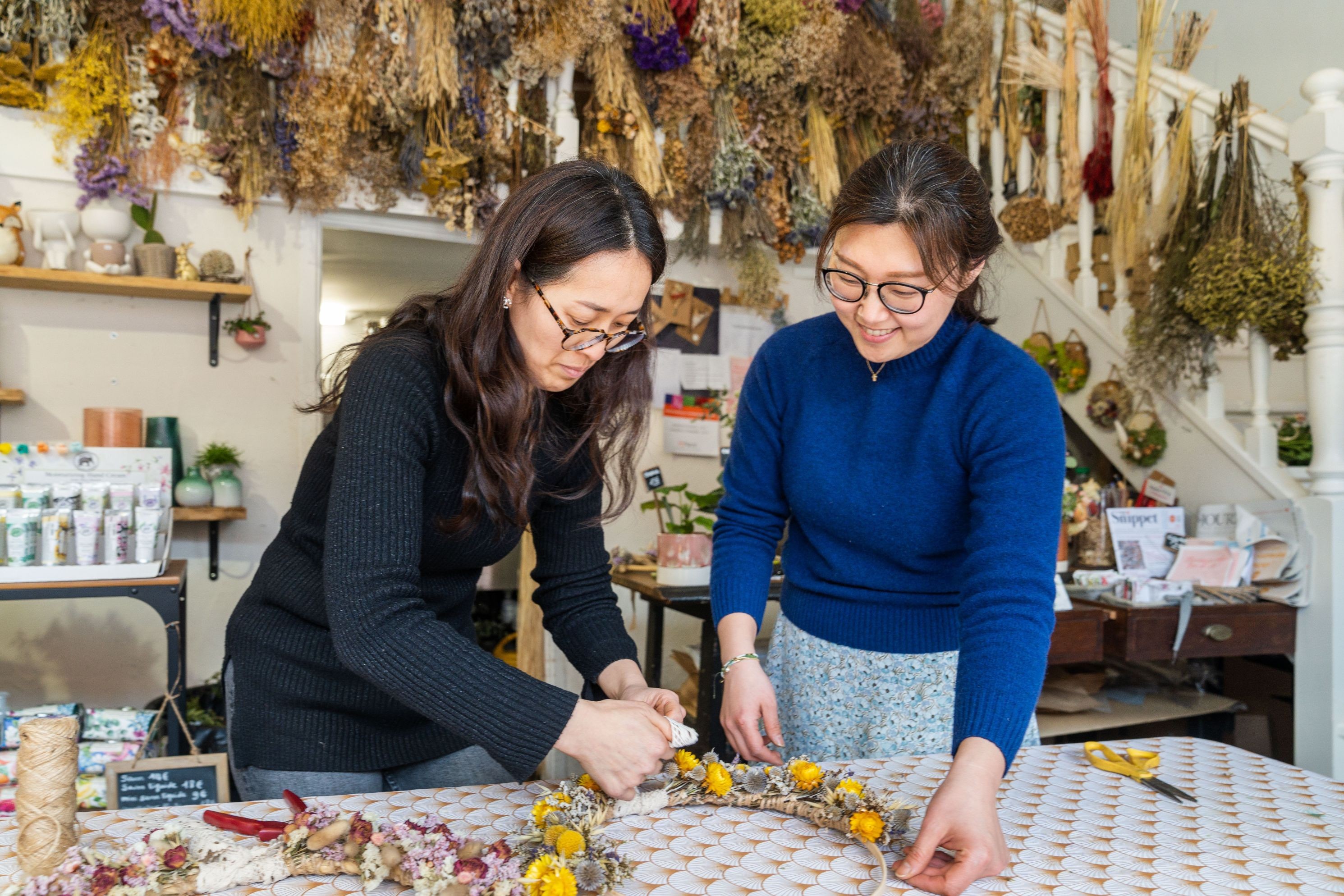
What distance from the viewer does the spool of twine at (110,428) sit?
3098 millimetres

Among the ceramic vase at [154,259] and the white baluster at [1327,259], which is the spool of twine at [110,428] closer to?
the ceramic vase at [154,259]

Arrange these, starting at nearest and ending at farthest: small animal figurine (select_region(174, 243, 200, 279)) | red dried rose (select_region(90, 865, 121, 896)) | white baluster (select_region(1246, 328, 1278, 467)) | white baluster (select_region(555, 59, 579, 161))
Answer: red dried rose (select_region(90, 865, 121, 896)) → white baluster (select_region(1246, 328, 1278, 467)) → small animal figurine (select_region(174, 243, 200, 279)) → white baluster (select_region(555, 59, 579, 161))

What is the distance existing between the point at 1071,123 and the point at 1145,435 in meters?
1.17

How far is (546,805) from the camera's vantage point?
1027 mm

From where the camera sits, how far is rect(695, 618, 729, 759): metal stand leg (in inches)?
93.3

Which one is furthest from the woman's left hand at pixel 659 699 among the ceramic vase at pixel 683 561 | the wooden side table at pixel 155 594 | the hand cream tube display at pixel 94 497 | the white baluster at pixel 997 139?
the white baluster at pixel 997 139

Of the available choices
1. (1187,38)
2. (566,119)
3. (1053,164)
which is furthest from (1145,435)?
(566,119)

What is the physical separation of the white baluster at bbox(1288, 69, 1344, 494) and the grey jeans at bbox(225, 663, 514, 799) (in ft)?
7.90

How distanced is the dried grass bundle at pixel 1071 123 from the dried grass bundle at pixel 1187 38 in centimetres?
32

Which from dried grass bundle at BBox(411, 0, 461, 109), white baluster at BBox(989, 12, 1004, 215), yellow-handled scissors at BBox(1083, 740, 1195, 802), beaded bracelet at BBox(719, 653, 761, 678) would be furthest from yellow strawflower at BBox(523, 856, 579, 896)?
white baluster at BBox(989, 12, 1004, 215)

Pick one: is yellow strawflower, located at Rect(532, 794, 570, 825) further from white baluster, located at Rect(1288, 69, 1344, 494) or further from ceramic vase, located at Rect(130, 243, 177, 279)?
ceramic vase, located at Rect(130, 243, 177, 279)

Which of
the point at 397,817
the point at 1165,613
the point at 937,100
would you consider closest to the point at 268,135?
the point at 937,100

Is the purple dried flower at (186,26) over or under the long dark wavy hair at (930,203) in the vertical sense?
over

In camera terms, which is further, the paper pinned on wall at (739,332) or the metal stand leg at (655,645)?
the paper pinned on wall at (739,332)
